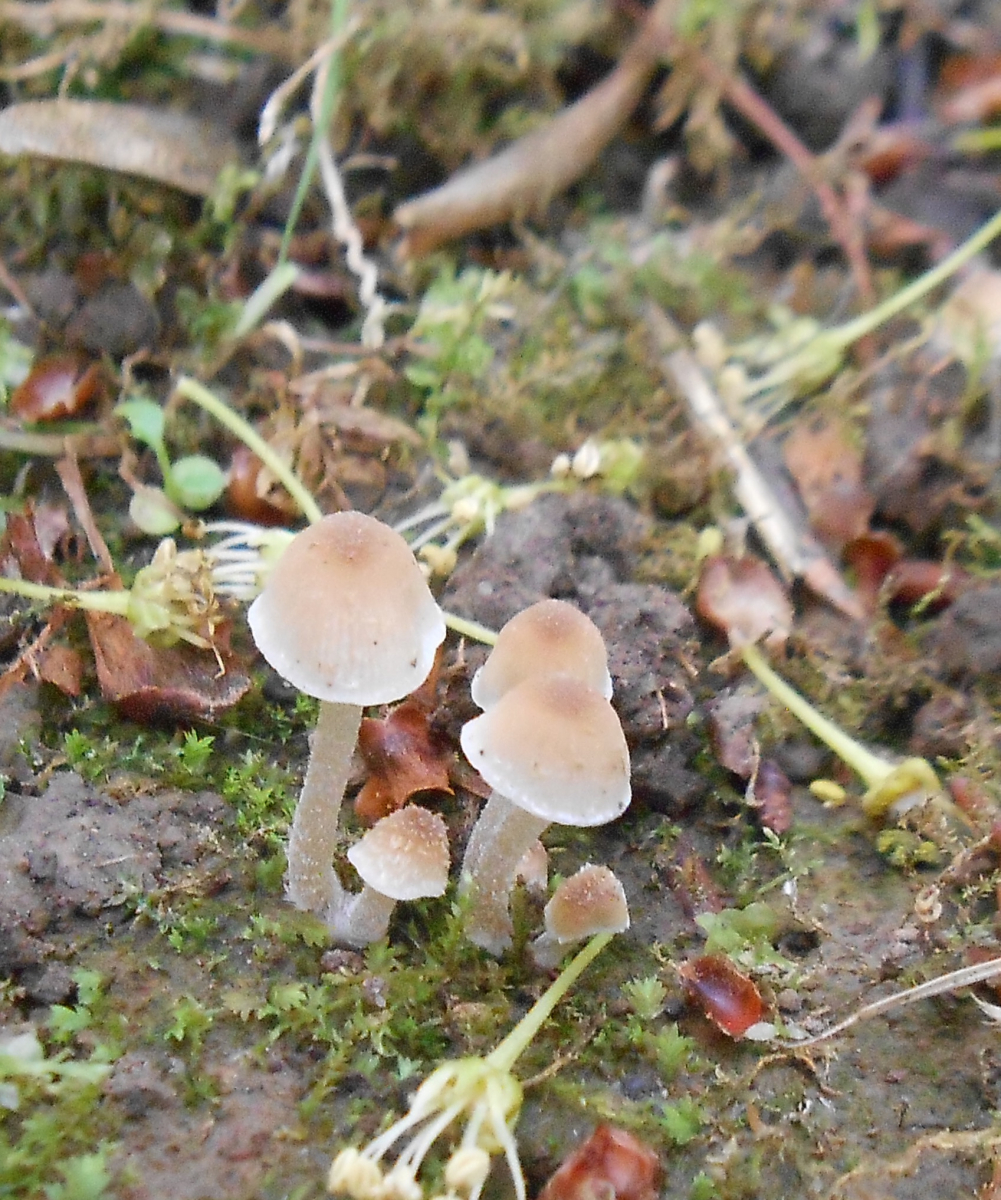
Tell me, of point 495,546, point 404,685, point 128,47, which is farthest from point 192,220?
point 404,685

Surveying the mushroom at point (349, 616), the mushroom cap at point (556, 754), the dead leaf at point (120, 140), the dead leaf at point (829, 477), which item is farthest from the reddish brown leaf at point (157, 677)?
the dead leaf at point (829, 477)

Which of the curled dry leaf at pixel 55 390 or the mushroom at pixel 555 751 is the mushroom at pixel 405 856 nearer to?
the mushroom at pixel 555 751

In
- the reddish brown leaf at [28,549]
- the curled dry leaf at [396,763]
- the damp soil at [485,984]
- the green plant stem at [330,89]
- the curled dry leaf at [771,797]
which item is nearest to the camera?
the damp soil at [485,984]

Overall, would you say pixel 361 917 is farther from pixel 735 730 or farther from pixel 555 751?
pixel 735 730

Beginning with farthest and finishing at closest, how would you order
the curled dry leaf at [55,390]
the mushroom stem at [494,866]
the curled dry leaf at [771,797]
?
the curled dry leaf at [55,390] < the curled dry leaf at [771,797] < the mushroom stem at [494,866]

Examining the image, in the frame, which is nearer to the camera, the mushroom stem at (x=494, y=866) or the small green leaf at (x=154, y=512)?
the mushroom stem at (x=494, y=866)

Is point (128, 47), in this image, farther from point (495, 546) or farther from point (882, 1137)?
point (882, 1137)
